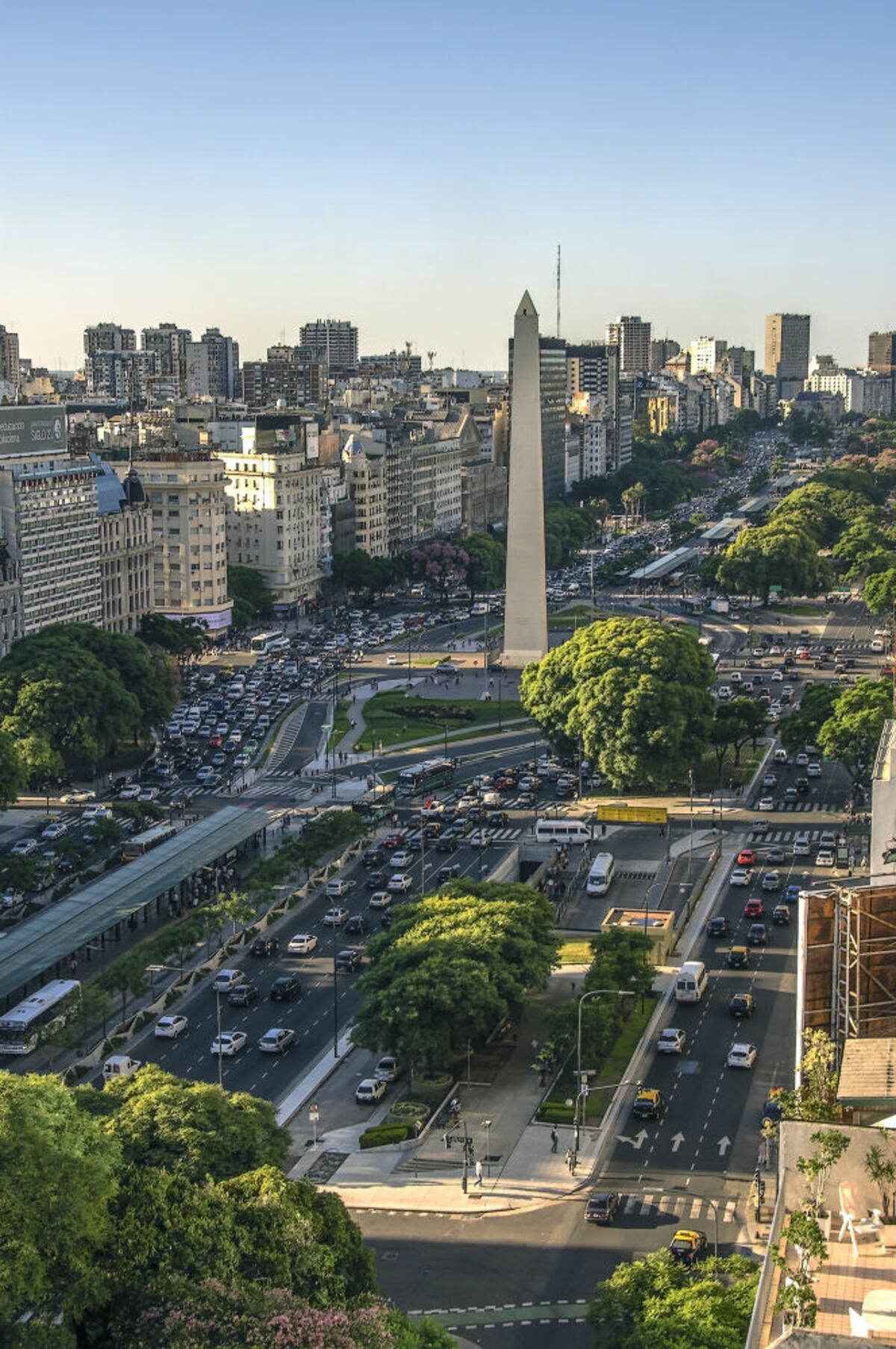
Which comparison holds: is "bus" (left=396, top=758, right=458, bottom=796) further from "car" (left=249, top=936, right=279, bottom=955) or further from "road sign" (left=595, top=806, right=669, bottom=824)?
"car" (left=249, top=936, right=279, bottom=955)

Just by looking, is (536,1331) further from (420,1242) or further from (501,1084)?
(501,1084)

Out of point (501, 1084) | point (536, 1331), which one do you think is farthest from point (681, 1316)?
point (501, 1084)

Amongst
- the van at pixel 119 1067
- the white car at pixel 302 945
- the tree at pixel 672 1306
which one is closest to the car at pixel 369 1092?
the van at pixel 119 1067

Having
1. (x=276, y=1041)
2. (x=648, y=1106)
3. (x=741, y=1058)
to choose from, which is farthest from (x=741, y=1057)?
(x=276, y=1041)

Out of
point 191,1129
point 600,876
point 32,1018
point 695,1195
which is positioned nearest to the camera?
point 191,1129

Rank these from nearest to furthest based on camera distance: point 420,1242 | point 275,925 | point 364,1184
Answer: point 420,1242 → point 364,1184 → point 275,925

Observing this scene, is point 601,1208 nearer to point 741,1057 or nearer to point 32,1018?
point 741,1057

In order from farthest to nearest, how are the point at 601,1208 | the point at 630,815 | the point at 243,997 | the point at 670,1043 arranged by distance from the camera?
the point at 630,815 < the point at 243,997 < the point at 670,1043 < the point at 601,1208
